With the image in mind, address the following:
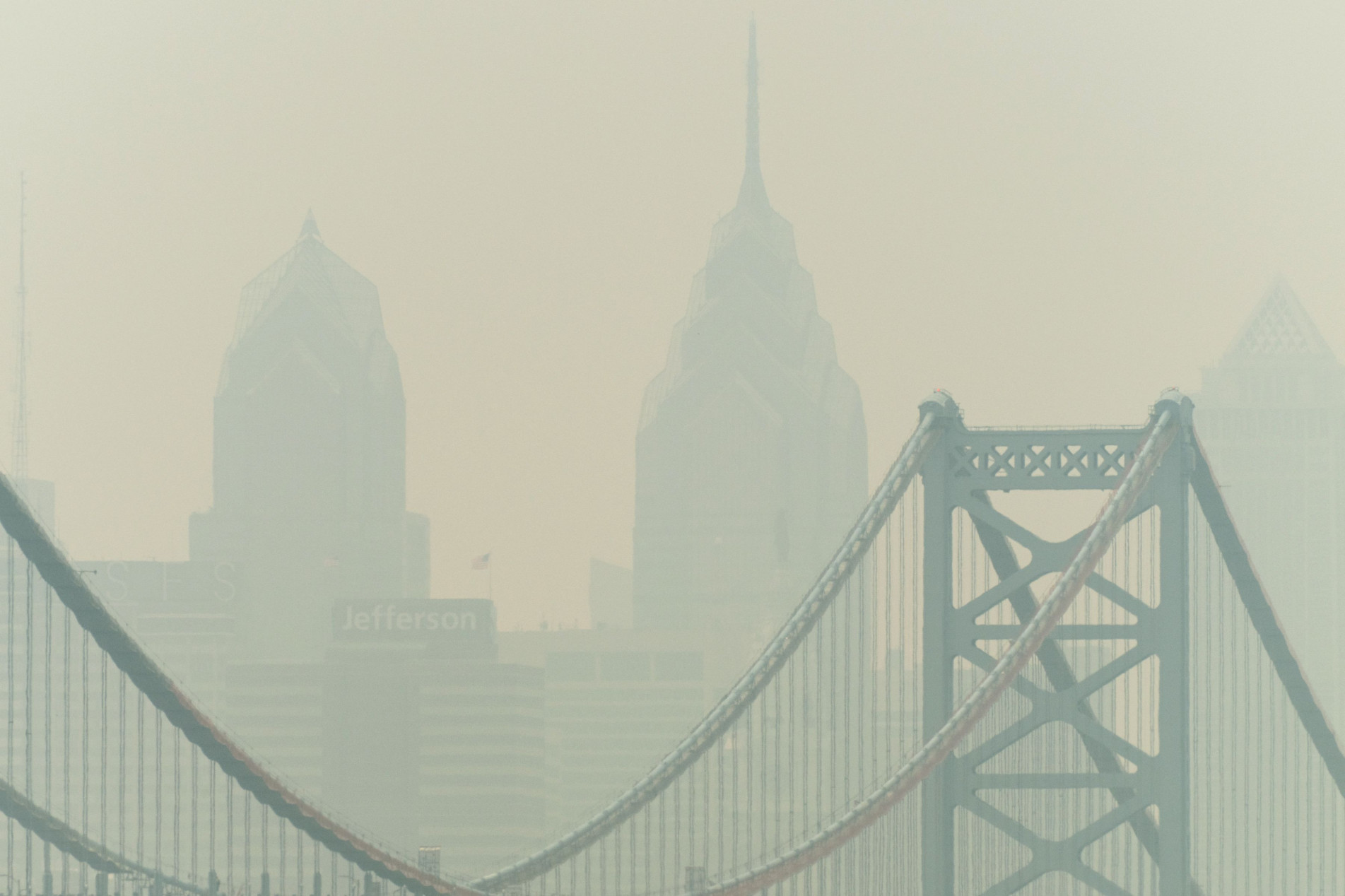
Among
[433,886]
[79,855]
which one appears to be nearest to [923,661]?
[433,886]

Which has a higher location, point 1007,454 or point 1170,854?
point 1007,454

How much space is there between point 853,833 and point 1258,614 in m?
7.97

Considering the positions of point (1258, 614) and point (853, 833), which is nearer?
point (853, 833)

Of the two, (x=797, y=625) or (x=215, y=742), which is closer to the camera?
(x=215, y=742)

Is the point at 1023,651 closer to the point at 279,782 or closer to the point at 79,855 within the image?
the point at 279,782

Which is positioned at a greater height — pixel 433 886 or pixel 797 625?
pixel 797 625

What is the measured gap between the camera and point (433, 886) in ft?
142

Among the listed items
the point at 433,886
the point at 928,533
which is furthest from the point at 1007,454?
the point at 433,886

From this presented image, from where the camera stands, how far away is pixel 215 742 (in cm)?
4188

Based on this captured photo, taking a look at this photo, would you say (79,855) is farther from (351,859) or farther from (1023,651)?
(1023,651)

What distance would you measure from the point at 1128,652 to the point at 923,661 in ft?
9.91

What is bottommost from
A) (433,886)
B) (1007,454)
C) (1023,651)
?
(433,886)

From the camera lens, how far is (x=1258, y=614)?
1825 inches

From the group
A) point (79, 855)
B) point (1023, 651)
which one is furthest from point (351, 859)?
point (1023, 651)
